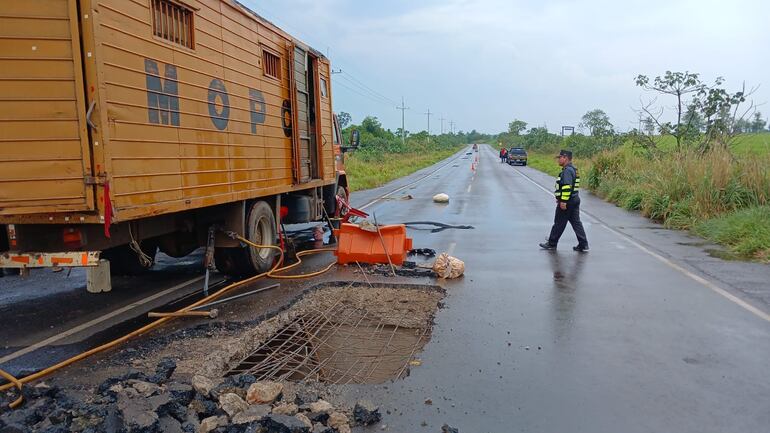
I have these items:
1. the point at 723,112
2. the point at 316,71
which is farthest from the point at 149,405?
the point at 723,112

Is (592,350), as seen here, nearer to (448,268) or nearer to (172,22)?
(448,268)

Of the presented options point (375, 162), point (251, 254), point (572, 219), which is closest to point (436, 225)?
point (572, 219)

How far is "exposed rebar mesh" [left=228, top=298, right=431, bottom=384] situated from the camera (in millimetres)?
4531

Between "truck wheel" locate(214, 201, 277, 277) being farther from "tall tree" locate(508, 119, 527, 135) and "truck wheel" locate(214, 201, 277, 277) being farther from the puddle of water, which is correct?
"tall tree" locate(508, 119, 527, 135)

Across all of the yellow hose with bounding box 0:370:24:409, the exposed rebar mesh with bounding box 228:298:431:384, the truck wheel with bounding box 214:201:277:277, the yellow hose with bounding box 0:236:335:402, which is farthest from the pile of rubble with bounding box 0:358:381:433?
the truck wheel with bounding box 214:201:277:277

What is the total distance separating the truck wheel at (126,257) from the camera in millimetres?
7320

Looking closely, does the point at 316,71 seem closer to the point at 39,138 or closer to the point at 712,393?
the point at 39,138

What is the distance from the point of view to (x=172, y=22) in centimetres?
577

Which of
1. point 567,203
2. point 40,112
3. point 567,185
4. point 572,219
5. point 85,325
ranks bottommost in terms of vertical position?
point 85,325

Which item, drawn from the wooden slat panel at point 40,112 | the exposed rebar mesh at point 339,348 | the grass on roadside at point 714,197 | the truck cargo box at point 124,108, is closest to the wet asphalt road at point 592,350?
the exposed rebar mesh at point 339,348

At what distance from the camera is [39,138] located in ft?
14.6

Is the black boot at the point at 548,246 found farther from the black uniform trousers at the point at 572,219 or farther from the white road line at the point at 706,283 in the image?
the white road line at the point at 706,283

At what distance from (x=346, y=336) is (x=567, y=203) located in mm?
5676

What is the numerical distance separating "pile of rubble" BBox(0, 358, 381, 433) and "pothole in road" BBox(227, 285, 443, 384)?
623mm
